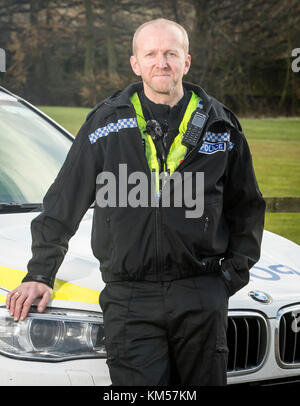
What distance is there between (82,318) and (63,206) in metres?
0.38

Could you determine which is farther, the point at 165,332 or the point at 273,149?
the point at 273,149

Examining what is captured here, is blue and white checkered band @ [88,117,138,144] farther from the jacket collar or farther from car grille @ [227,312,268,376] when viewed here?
car grille @ [227,312,268,376]

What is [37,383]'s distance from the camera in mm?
2240

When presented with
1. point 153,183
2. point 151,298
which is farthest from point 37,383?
point 153,183

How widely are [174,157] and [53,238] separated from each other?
49 cm

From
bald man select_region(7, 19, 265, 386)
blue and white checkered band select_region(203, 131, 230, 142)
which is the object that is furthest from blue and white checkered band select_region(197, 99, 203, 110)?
blue and white checkered band select_region(203, 131, 230, 142)

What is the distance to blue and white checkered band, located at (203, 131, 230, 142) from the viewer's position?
236 centimetres

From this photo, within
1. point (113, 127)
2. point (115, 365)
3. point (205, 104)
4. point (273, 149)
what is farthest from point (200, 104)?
point (273, 149)

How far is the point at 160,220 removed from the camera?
2.24m

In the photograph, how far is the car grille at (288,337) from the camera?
2664 mm

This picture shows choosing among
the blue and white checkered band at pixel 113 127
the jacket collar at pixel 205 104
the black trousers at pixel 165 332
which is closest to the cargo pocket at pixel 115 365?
the black trousers at pixel 165 332

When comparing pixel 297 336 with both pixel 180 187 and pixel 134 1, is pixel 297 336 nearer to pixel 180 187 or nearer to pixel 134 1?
pixel 180 187

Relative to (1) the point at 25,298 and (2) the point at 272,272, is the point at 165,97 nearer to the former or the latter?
(1) the point at 25,298

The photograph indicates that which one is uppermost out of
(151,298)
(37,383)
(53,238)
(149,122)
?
(149,122)
